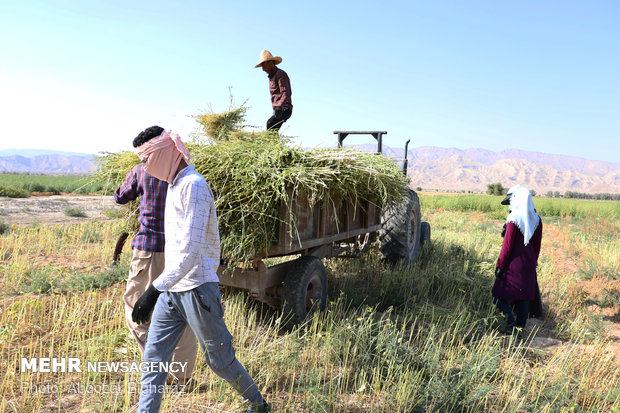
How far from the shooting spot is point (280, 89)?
552 cm

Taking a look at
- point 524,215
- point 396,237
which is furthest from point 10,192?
point 524,215

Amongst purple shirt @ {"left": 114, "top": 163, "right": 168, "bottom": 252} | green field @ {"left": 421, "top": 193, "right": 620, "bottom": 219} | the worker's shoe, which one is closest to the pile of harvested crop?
purple shirt @ {"left": 114, "top": 163, "right": 168, "bottom": 252}

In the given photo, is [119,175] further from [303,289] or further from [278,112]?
[278,112]

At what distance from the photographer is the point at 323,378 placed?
3158mm

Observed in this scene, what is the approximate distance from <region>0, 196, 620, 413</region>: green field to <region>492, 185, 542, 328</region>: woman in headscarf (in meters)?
0.30

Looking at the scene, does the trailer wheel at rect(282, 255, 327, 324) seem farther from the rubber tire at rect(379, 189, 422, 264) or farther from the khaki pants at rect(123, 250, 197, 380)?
the rubber tire at rect(379, 189, 422, 264)

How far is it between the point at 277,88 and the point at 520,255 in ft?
12.5

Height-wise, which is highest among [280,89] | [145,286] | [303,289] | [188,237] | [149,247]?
[280,89]

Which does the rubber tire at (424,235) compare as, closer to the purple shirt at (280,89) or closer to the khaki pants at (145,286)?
the purple shirt at (280,89)

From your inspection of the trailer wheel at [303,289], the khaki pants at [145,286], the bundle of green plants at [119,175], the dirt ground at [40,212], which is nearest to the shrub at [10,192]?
the dirt ground at [40,212]

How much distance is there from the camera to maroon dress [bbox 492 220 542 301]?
177 inches

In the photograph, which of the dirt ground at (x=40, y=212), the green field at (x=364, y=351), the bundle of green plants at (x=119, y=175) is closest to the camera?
the green field at (x=364, y=351)

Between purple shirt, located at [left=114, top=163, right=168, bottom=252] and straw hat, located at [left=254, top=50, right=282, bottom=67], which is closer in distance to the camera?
purple shirt, located at [left=114, top=163, right=168, bottom=252]

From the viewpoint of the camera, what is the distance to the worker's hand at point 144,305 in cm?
246
